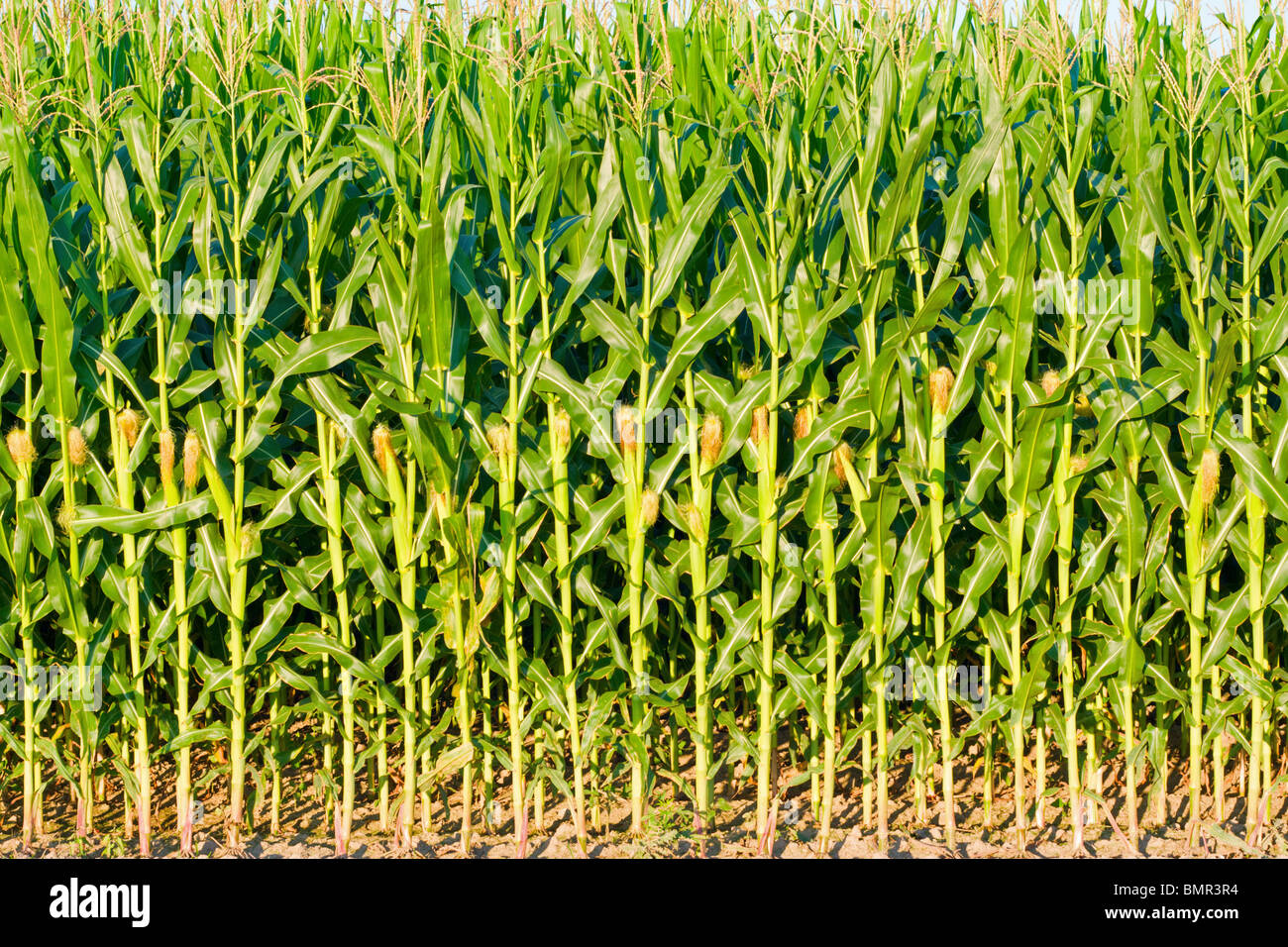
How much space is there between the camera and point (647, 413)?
4.21 metres

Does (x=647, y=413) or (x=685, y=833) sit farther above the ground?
(x=647, y=413)

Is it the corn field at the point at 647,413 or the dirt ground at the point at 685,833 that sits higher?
the corn field at the point at 647,413

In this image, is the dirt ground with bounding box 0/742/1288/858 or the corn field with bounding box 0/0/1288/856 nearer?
the corn field with bounding box 0/0/1288/856

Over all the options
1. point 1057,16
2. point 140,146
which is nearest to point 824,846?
point 1057,16

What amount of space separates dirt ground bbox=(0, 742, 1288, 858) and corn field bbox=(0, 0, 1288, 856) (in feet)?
0.19

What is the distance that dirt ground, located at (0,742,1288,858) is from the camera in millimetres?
4578

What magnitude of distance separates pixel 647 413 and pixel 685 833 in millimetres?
1862

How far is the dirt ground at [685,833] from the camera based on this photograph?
458cm

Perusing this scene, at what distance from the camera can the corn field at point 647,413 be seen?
4176 mm

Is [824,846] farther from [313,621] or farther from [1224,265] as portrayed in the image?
[1224,265]

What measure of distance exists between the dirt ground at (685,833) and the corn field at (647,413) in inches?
2.3

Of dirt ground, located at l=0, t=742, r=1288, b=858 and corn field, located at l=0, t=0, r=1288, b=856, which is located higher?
corn field, located at l=0, t=0, r=1288, b=856

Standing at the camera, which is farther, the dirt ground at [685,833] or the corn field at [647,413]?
the dirt ground at [685,833]

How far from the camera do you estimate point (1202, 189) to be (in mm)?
4270
